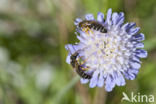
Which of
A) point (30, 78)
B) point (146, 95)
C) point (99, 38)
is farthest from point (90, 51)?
point (30, 78)

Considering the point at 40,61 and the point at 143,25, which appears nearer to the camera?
the point at 143,25

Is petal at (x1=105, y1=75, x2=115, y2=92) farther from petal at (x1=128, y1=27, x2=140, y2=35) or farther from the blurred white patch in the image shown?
the blurred white patch

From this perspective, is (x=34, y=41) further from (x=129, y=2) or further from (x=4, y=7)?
(x=129, y=2)

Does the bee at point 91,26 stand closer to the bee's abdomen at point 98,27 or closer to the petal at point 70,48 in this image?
the bee's abdomen at point 98,27

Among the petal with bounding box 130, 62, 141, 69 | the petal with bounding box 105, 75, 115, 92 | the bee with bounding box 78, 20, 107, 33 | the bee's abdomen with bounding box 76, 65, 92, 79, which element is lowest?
the petal with bounding box 105, 75, 115, 92

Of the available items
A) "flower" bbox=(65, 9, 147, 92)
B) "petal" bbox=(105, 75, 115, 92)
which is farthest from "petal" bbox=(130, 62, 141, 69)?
"petal" bbox=(105, 75, 115, 92)

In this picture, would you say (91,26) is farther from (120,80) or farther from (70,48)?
(120,80)
